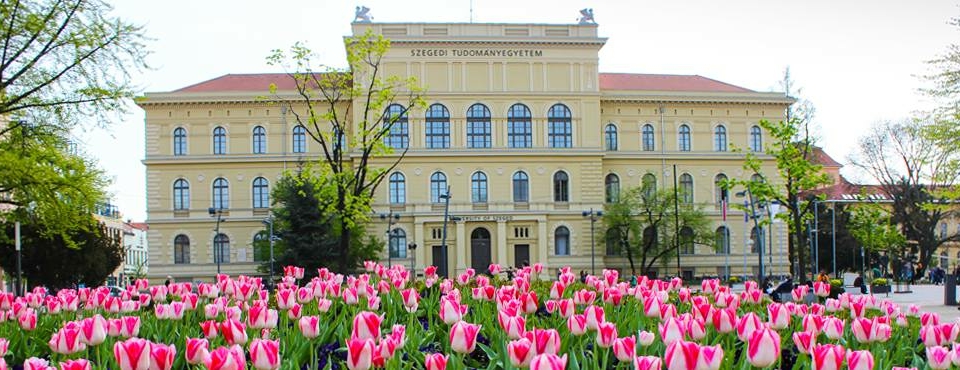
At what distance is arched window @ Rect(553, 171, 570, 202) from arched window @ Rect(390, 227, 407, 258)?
8.62m

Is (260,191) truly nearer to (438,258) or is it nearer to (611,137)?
(438,258)

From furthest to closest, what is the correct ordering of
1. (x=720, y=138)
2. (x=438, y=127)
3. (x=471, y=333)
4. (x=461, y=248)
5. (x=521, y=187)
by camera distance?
(x=720, y=138)
(x=521, y=187)
(x=438, y=127)
(x=461, y=248)
(x=471, y=333)

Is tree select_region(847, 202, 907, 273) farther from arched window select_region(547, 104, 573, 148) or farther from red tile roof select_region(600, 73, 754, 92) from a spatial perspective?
arched window select_region(547, 104, 573, 148)

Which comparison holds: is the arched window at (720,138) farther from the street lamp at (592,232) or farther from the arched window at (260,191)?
the arched window at (260,191)

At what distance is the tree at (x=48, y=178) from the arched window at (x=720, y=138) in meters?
39.3

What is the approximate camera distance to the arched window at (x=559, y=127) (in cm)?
5606

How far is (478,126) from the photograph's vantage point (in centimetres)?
5588

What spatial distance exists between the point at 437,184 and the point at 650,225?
11.9m

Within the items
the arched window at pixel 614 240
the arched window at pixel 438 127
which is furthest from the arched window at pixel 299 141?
the arched window at pixel 614 240

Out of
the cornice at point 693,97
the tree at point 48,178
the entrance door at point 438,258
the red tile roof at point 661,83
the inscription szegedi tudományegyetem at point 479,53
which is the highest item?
the inscription szegedi tudományegyetem at point 479,53

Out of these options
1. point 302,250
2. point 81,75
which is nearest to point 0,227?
point 81,75

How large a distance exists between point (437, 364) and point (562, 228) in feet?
172

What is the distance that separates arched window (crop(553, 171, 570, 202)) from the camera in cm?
5634

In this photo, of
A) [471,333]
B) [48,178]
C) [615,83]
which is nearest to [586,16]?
[615,83]
